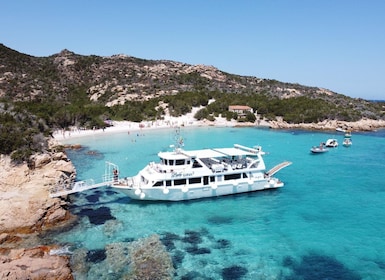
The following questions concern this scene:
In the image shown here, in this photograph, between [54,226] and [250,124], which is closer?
[54,226]

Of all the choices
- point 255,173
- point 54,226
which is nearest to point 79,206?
point 54,226

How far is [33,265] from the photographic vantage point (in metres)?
16.6

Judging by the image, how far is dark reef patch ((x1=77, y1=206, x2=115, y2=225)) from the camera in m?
23.6

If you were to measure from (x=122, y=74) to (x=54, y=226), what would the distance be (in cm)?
10761

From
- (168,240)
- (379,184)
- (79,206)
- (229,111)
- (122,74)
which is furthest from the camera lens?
(122,74)

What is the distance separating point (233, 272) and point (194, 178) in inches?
429

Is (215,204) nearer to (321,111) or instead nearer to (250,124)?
(250,124)

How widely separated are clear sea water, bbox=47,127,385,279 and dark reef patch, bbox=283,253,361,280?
0.17 ft

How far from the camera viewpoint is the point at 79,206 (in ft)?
86.6

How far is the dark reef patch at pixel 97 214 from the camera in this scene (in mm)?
23578

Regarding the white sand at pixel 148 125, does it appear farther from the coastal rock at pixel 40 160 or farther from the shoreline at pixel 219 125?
the coastal rock at pixel 40 160

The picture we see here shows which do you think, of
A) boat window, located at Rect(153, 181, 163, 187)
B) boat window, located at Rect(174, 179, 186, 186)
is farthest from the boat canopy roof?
boat window, located at Rect(153, 181, 163, 187)

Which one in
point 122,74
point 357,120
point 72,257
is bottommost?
point 72,257

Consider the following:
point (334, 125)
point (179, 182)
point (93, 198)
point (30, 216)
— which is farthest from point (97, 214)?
point (334, 125)
